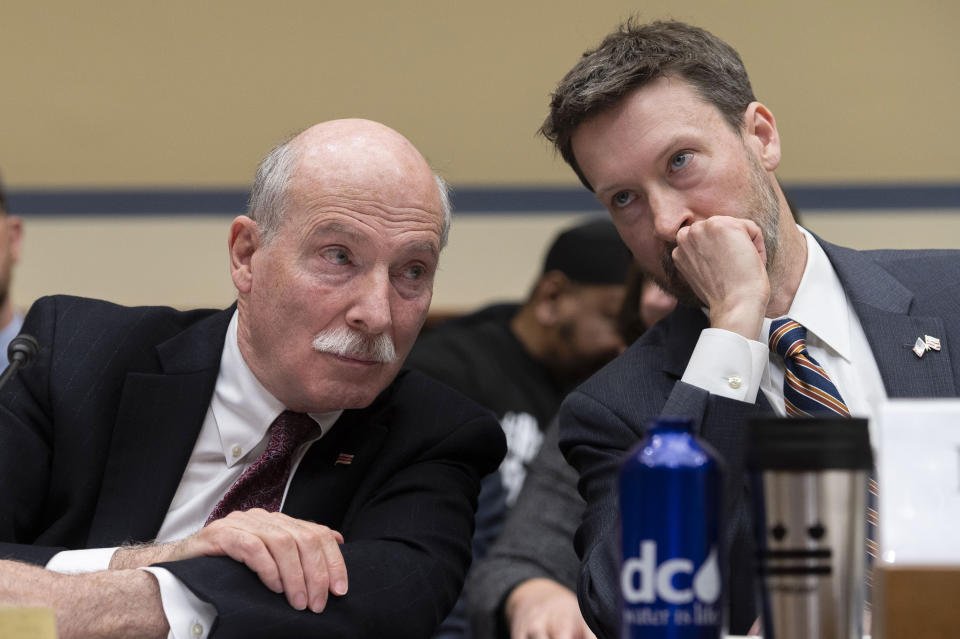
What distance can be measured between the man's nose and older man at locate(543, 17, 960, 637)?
0.39 meters

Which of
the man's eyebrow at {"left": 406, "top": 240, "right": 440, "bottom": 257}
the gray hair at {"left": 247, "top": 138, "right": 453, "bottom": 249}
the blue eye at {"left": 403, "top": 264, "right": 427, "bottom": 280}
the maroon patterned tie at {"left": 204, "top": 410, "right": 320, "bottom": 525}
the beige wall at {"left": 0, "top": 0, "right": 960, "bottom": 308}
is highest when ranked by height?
the beige wall at {"left": 0, "top": 0, "right": 960, "bottom": 308}

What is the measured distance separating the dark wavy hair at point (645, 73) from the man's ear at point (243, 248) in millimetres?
562

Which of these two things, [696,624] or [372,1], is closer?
[696,624]

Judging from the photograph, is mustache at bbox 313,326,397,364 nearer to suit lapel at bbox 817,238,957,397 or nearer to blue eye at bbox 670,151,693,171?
blue eye at bbox 670,151,693,171

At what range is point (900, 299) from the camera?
6.40 ft

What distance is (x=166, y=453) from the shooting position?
1.88m

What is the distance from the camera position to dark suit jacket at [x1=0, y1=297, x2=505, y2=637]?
5.90 feet

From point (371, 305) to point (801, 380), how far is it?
2.25 feet

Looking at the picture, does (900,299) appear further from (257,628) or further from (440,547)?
(257,628)

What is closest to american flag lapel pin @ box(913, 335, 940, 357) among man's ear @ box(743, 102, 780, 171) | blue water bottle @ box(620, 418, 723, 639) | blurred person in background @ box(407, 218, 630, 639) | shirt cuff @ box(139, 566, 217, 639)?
man's ear @ box(743, 102, 780, 171)

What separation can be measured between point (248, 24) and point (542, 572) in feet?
9.37

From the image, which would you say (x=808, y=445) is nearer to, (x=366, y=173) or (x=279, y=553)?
(x=279, y=553)

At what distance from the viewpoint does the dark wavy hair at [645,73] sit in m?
1.97

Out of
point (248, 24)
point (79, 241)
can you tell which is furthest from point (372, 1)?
point (79, 241)
